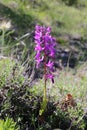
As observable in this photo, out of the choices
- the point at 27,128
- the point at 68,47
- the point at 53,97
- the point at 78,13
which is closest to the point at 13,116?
the point at 27,128

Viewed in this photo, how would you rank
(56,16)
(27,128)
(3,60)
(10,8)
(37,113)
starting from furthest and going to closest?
1. (56,16)
2. (10,8)
3. (3,60)
4. (37,113)
5. (27,128)

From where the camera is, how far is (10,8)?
34.1 feet

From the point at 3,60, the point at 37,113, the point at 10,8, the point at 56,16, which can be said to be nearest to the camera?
the point at 37,113

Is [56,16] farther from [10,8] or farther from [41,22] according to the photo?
[10,8]

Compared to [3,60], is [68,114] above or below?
below

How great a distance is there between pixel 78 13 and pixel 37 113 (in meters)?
8.59

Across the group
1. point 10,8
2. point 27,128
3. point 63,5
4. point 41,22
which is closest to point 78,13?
point 63,5

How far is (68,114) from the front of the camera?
5.13 m

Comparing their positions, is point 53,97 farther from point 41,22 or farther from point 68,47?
point 41,22

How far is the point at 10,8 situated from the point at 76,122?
586 centimetres

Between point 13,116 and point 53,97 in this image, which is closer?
point 13,116

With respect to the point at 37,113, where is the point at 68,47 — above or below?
below

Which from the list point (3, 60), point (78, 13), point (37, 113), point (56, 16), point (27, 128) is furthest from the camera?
point (78, 13)

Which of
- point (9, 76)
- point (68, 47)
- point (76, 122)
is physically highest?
point (9, 76)
